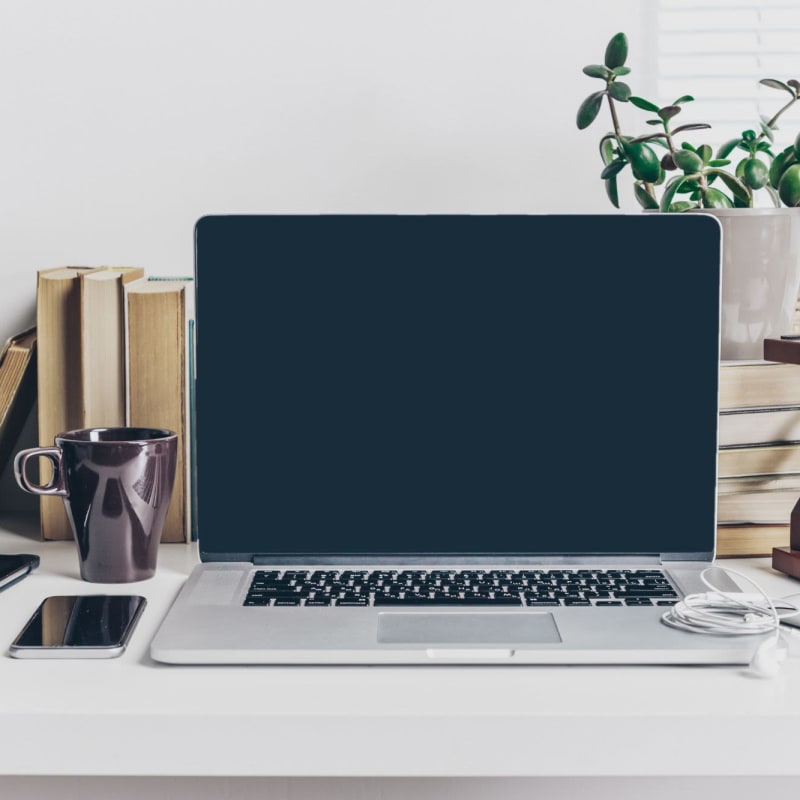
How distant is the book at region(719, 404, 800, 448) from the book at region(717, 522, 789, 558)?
A: 0.26 feet

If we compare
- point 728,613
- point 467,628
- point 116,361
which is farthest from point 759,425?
point 116,361

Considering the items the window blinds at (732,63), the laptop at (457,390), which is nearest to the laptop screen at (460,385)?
the laptop at (457,390)

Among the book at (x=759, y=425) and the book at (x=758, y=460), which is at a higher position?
the book at (x=759, y=425)

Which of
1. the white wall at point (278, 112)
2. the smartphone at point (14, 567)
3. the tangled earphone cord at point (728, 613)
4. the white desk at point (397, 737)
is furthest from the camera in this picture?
the white wall at point (278, 112)

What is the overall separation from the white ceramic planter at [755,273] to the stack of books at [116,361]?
1.80 ft

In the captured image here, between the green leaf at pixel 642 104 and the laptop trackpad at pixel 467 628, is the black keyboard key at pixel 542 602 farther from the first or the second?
the green leaf at pixel 642 104

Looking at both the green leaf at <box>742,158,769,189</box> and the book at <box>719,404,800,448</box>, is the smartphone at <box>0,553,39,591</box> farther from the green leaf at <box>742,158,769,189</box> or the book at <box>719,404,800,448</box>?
the green leaf at <box>742,158,769,189</box>

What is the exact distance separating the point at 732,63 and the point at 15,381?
908mm

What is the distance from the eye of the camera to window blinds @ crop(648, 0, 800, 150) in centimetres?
118

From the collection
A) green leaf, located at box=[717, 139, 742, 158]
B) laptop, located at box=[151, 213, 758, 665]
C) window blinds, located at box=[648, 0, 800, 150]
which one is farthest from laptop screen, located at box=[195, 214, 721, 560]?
window blinds, located at box=[648, 0, 800, 150]

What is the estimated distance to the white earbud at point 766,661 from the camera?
63cm

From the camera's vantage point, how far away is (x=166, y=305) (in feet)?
3.17

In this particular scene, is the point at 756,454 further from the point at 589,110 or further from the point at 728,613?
the point at 589,110

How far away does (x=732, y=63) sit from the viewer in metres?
1.19
